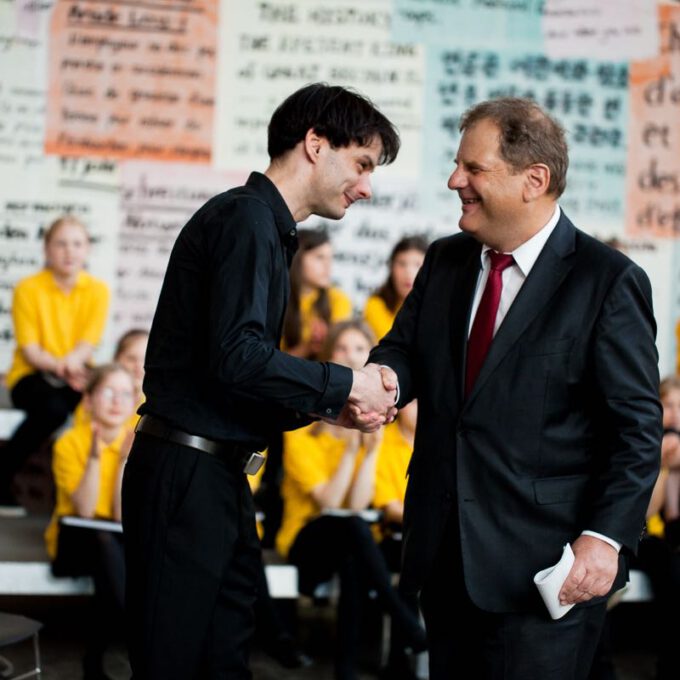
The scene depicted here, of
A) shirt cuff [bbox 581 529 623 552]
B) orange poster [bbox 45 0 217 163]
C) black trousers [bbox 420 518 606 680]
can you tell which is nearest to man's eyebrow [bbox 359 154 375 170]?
black trousers [bbox 420 518 606 680]

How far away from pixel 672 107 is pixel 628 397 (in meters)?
4.78

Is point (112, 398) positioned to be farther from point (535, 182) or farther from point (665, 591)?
point (535, 182)

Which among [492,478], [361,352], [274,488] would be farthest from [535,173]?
[274,488]

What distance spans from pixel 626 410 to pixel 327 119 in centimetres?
88

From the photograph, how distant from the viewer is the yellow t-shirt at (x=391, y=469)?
14.9 ft

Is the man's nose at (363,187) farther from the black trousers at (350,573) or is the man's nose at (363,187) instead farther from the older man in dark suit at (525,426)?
the black trousers at (350,573)

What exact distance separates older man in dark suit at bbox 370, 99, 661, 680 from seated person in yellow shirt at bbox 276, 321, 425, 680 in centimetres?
166

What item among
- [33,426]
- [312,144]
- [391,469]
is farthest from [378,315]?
[312,144]

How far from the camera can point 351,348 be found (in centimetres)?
456

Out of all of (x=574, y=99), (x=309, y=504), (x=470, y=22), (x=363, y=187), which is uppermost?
(x=470, y=22)

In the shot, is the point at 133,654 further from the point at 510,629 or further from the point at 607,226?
the point at 607,226

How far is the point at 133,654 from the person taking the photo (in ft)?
8.06

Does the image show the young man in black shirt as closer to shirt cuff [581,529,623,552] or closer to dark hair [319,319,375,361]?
shirt cuff [581,529,623,552]

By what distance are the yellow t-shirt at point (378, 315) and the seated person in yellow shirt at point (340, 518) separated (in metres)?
0.80
